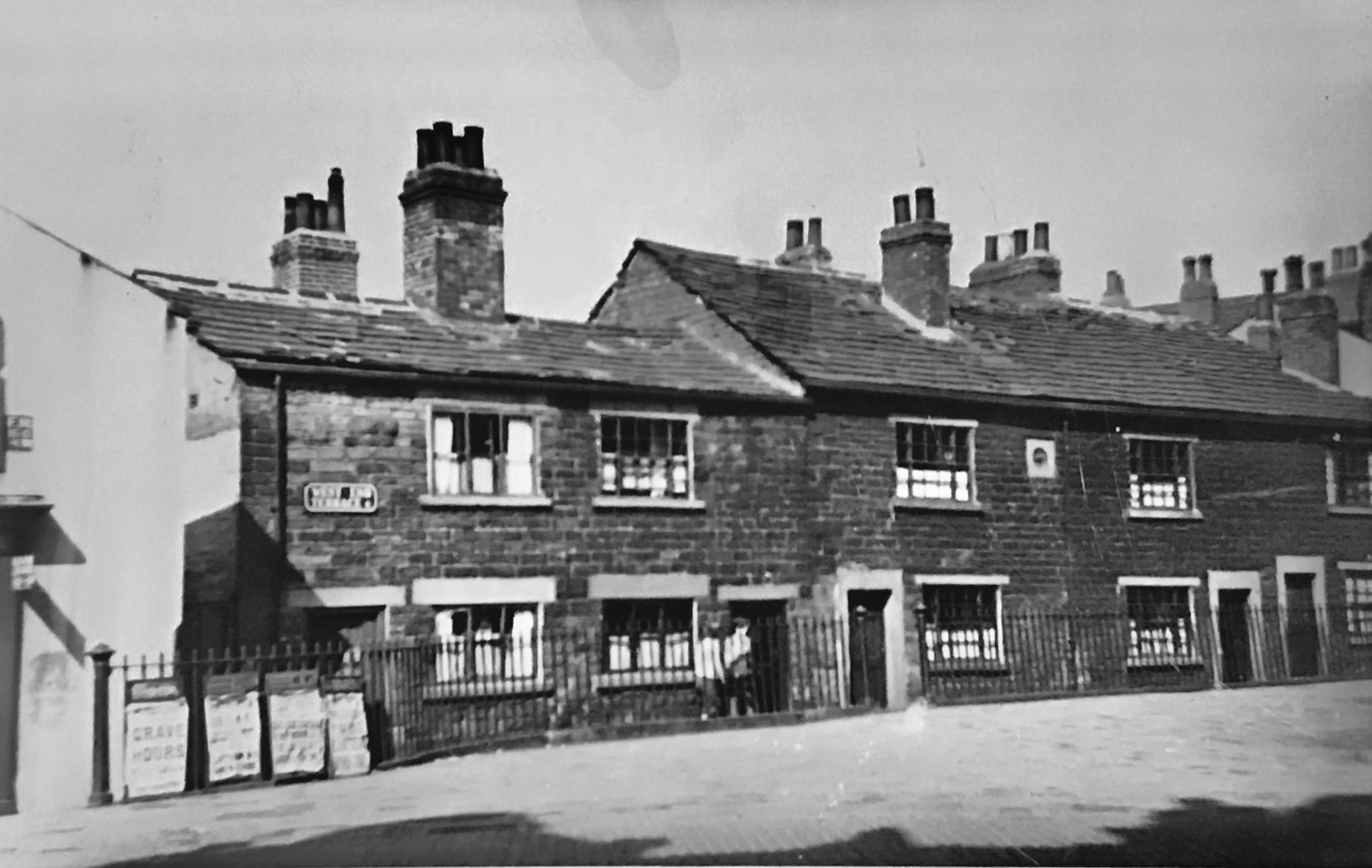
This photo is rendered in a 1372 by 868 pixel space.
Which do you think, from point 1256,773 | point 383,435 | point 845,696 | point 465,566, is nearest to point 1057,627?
point 845,696

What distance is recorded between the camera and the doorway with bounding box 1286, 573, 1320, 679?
16516 mm

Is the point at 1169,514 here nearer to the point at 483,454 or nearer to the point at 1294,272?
the point at 1294,272

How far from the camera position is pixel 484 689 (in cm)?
1510

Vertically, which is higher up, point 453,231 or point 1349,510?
point 453,231

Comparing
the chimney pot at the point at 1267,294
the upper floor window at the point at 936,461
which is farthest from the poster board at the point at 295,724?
the chimney pot at the point at 1267,294

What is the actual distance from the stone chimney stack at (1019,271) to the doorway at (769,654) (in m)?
7.44

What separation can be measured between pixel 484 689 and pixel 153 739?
390cm

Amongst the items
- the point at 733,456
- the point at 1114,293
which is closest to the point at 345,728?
the point at 733,456

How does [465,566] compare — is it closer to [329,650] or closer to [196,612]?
[329,650]

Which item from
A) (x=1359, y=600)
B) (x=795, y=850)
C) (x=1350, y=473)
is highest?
(x=1350, y=473)

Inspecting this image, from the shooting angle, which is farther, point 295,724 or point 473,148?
point 473,148

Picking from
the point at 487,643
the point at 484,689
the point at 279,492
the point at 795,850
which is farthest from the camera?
the point at 487,643

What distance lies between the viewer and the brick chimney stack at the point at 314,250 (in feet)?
56.5

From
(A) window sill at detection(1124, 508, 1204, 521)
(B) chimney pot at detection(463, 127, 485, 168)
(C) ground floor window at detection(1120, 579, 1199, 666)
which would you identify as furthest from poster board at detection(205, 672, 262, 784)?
(A) window sill at detection(1124, 508, 1204, 521)
